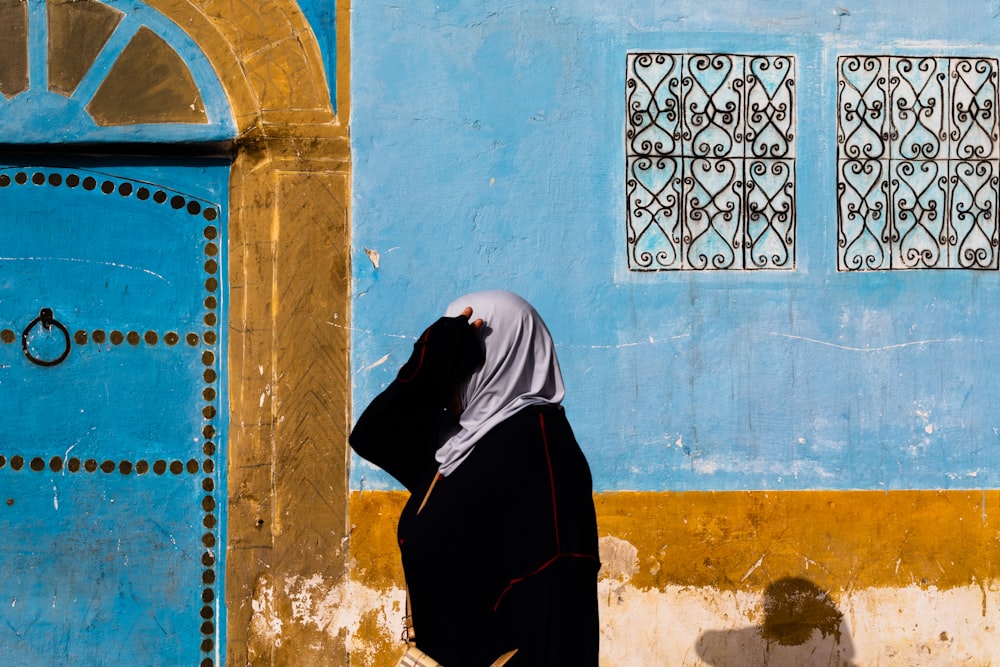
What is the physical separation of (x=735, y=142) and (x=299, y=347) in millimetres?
1654

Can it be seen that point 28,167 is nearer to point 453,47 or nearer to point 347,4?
point 347,4

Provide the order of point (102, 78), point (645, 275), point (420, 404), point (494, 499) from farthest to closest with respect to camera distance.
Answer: point (645, 275) < point (102, 78) < point (420, 404) < point (494, 499)

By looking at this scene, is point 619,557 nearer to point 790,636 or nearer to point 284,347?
point 790,636

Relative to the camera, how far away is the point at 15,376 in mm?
3781

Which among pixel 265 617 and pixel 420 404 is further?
pixel 265 617

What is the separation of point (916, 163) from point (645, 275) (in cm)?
105

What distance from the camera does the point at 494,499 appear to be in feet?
7.38

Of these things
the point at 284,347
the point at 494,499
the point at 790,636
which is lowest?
the point at 790,636

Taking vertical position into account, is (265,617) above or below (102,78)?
below

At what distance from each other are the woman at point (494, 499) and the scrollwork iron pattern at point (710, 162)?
62.0 inches

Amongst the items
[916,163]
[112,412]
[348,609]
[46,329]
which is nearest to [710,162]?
[916,163]

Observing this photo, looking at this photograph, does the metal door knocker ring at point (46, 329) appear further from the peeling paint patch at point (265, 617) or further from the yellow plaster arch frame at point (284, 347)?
the peeling paint patch at point (265, 617)

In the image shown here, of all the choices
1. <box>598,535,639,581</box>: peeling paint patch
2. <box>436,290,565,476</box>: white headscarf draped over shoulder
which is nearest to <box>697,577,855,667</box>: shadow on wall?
<box>598,535,639,581</box>: peeling paint patch

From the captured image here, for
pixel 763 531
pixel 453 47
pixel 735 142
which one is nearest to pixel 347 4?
pixel 453 47
